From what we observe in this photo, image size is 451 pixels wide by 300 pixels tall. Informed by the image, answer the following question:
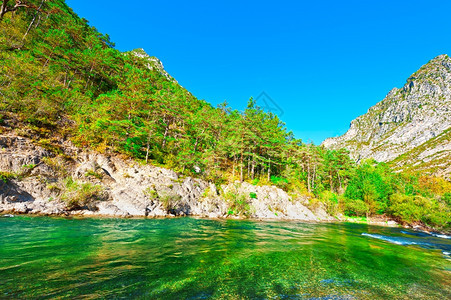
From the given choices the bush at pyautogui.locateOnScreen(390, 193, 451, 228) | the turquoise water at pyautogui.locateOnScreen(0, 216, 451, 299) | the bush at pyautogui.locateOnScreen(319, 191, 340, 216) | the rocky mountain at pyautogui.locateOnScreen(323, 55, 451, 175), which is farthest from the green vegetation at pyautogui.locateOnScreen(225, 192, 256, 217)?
the rocky mountain at pyautogui.locateOnScreen(323, 55, 451, 175)

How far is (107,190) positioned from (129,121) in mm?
10352

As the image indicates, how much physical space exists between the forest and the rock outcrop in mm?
2080

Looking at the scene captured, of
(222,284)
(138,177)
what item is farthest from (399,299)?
(138,177)

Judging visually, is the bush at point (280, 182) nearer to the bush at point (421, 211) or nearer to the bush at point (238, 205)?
Result: the bush at point (238, 205)

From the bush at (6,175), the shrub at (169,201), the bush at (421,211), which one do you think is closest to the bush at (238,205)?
the shrub at (169,201)

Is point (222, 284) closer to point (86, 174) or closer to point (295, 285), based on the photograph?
point (295, 285)

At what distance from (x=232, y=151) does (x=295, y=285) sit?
31858 mm

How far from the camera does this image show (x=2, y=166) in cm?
1652

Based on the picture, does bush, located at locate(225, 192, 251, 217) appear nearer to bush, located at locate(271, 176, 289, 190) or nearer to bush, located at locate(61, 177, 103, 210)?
bush, located at locate(271, 176, 289, 190)

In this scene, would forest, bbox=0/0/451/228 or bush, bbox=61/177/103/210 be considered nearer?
bush, bbox=61/177/103/210

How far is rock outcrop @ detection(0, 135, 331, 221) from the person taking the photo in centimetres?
1661

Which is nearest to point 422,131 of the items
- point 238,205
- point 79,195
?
point 238,205

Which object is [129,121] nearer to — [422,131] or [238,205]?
[238,205]

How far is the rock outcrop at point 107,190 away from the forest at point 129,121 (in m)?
2.08
